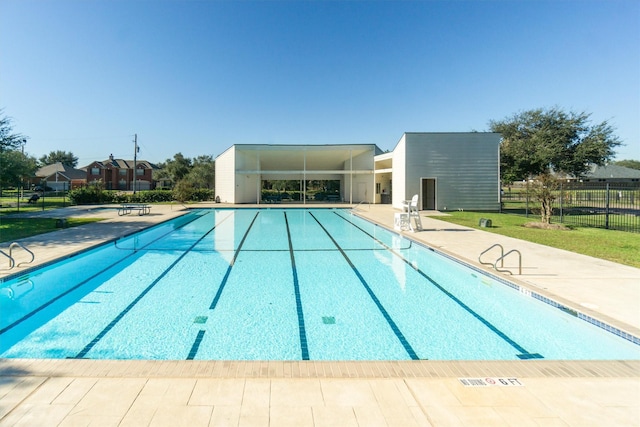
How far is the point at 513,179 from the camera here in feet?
76.7

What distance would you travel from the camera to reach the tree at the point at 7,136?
52.1ft

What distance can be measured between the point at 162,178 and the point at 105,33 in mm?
42878

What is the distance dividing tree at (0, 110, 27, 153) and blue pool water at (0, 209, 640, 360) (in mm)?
13419

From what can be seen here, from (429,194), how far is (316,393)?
19.0 m

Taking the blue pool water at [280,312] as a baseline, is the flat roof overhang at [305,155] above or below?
above

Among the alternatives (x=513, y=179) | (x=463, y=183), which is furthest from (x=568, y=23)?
(x=513, y=179)

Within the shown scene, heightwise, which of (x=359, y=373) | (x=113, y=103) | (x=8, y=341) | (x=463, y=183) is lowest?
(x=8, y=341)

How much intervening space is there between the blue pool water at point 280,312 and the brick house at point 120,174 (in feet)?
153

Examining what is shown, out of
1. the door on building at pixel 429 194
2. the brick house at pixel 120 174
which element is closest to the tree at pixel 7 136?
the door on building at pixel 429 194

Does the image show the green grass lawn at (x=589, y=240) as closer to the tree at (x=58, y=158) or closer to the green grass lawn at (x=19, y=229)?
the green grass lawn at (x=19, y=229)

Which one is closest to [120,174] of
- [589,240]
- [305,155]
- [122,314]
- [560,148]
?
[305,155]

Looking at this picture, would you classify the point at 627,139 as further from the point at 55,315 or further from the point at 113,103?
the point at 113,103

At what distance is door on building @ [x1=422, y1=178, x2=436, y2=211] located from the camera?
19616mm

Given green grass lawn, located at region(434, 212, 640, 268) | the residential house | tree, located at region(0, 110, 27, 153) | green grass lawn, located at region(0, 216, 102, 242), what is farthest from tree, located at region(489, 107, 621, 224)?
the residential house
